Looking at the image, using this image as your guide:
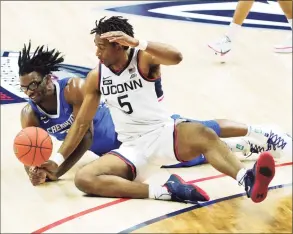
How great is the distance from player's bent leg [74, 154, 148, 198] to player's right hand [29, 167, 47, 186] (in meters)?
0.23

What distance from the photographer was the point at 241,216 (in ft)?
11.4

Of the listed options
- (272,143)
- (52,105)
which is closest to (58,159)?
(52,105)

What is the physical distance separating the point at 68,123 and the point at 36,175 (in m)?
0.35

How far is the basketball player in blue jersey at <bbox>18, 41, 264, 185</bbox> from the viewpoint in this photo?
3787 millimetres

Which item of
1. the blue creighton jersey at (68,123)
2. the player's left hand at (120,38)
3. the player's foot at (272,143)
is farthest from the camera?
the player's foot at (272,143)

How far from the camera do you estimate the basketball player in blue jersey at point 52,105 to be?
149 inches

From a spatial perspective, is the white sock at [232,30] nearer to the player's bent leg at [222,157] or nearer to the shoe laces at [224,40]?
the shoe laces at [224,40]

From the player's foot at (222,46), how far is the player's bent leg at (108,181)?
7.58ft

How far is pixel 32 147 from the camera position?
3.48 metres

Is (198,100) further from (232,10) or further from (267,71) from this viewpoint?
(232,10)

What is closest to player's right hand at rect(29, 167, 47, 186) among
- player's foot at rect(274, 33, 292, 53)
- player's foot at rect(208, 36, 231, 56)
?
player's foot at rect(208, 36, 231, 56)

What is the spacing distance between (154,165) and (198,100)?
128 centimetres

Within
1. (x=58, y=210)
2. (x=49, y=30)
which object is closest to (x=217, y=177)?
(x=58, y=210)


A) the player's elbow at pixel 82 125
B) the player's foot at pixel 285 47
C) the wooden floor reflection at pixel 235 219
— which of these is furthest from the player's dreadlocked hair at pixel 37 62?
the player's foot at pixel 285 47
